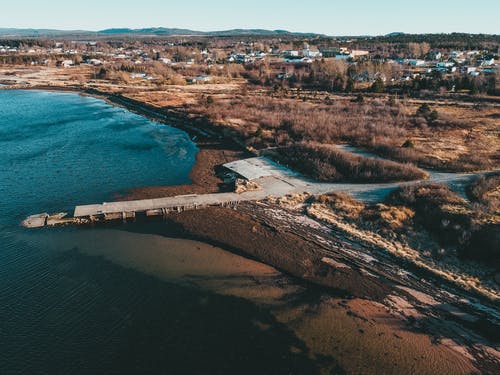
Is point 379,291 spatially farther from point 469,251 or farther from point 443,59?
point 443,59

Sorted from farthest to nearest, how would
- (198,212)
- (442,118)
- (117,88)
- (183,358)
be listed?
1. (117,88)
2. (442,118)
3. (198,212)
4. (183,358)

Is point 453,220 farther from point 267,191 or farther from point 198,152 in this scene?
point 198,152

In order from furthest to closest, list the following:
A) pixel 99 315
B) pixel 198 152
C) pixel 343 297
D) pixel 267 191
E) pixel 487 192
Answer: pixel 198 152, pixel 267 191, pixel 487 192, pixel 343 297, pixel 99 315

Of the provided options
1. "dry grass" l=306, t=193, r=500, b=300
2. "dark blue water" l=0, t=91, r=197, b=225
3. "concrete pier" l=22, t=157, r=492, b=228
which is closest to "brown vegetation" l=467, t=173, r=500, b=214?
"concrete pier" l=22, t=157, r=492, b=228

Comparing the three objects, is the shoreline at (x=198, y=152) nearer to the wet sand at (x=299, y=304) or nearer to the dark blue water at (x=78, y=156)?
the dark blue water at (x=78, y=156)

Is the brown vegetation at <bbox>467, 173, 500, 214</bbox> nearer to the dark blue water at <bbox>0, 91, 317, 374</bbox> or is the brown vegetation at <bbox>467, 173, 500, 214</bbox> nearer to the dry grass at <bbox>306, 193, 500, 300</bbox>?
the dry grass at <bbox>306, 193, 500, 300</bbox>

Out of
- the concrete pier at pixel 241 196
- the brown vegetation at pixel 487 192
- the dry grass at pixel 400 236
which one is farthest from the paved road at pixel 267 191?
the dry grass at pixel 400 236

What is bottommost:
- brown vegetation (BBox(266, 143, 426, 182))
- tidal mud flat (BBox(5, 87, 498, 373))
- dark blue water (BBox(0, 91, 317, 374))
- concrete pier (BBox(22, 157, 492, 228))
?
dark blue water (BBox(0, 91, 317, 374))

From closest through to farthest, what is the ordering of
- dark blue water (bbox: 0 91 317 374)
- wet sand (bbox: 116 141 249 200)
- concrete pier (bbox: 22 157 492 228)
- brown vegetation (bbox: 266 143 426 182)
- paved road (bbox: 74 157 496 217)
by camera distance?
dark blue water (bbox: 0 91 317 374), concrete pier (bbox: 22 157 492 228), paved road (bbox: 74 157 496 217), wet sand (bbox: 116 141 249 200), brown vegetation (bbox: 266 143 426 182)

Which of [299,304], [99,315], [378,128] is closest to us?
[99,315]

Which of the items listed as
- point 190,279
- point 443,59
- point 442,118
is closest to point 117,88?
point 442,118

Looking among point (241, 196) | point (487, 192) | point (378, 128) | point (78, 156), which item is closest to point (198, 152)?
point (78, 156)
